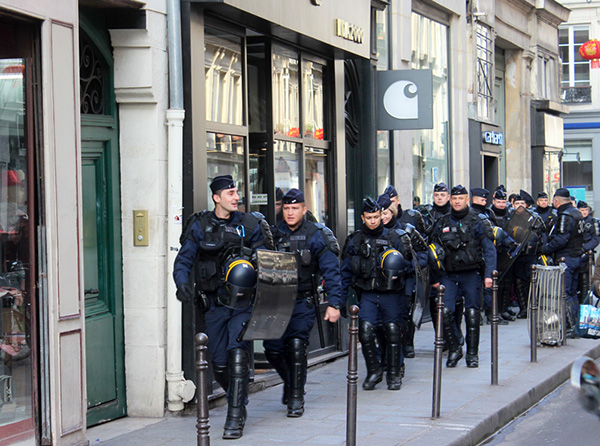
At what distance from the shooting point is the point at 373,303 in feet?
30.8

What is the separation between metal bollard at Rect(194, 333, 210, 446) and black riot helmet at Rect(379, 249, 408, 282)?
13.7 ft

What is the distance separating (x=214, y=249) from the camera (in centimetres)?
747

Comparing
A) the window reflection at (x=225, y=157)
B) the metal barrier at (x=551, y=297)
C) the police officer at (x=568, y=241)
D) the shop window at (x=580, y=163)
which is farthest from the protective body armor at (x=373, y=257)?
the shop window at (x=580, y=163)

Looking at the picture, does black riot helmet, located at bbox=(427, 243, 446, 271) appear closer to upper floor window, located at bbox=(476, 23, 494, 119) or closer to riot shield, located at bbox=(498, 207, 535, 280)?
riot shield, located at bbox=(498, 207, 535, 280)

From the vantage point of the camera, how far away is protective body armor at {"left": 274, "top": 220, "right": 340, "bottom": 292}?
27.2ft

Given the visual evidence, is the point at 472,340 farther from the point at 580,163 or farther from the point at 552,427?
the point at 580,163

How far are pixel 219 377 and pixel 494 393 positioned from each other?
9.15ft

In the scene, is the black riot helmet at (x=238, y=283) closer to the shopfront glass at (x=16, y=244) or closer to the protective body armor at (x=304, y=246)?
the protective body armor at (x=304, y=246)

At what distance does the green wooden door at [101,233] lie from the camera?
7750mm

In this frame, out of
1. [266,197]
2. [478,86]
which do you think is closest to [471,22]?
[478,86]

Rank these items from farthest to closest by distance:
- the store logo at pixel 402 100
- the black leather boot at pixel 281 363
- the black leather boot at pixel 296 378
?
the store logo at pixel 402 100 → the black leather boot at pixel 281 363 → the black leather boot at pixel 296 378

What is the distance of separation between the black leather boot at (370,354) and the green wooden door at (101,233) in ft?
7.80

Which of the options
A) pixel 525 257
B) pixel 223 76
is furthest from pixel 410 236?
pixel 525 257

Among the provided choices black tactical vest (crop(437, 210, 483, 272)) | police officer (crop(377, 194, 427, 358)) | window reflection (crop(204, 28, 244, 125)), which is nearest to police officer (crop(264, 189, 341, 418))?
window reflection (crop(204, 28, 244, 125))
